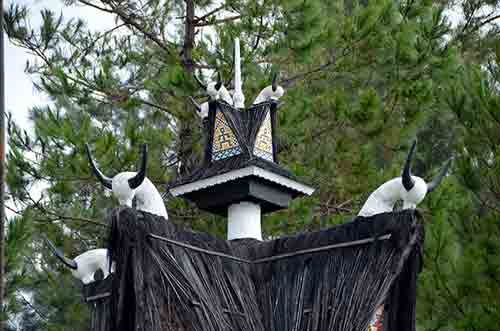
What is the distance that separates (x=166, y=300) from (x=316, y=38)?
491 centimetres

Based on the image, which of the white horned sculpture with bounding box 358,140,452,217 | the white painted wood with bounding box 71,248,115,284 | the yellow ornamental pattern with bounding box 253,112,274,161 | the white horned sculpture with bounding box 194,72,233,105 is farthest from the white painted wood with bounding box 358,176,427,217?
the white painted wood with bounding box 71,248,115,284

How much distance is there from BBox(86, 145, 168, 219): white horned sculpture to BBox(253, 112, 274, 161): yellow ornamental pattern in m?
0.81

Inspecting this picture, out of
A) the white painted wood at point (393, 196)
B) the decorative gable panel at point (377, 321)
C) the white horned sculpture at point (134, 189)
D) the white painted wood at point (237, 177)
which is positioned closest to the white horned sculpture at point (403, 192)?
the white painted wood at point (393, 196)

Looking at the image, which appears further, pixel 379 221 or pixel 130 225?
pixel 379 221

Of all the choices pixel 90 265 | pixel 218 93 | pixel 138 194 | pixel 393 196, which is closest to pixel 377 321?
pixel 393 196

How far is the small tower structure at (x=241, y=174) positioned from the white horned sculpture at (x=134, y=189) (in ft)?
1.85

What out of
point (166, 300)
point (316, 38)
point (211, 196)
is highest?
point (316, 38)

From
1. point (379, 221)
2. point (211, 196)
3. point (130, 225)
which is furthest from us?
point (211, 196)

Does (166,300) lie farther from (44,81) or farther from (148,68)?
(148,68)

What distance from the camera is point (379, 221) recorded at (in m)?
3.83

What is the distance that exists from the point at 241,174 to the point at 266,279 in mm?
543

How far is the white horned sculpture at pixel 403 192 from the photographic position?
12.6ft

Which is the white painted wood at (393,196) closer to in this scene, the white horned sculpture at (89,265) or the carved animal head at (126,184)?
the carved animal head at (126,184)

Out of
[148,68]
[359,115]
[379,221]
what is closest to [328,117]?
[359,115]
